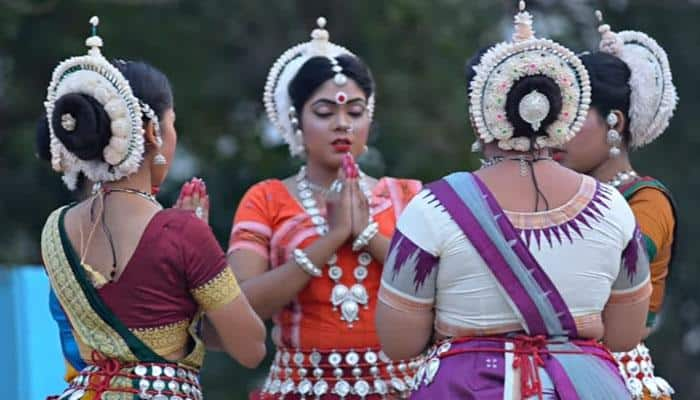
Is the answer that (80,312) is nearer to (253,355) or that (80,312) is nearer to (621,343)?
(253,355)

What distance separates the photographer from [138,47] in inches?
432

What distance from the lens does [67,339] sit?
4.83 m

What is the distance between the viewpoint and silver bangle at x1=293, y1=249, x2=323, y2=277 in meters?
5.44

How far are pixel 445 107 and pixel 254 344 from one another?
6095mm

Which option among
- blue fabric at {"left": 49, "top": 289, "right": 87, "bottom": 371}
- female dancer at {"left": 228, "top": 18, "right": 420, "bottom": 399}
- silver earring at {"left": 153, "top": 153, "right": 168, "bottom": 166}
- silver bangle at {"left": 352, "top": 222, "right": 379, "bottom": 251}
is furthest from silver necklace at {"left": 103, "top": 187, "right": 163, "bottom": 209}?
silver bangle at {"left": 352, "top": 222, "right": 379, "bottom": 251}

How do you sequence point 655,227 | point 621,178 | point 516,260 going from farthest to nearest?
point 621,178 < point 655,227 < point 516,260

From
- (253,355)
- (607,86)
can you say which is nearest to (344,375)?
(253,355)

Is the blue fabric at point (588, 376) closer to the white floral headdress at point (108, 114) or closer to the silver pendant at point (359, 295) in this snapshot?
the silver pendant at point (359, 295)

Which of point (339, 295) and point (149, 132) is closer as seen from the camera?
point (149, 132)

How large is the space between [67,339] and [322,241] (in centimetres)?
102

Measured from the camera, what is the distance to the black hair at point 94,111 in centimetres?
461

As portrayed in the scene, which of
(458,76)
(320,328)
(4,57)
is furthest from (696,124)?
(320,328)

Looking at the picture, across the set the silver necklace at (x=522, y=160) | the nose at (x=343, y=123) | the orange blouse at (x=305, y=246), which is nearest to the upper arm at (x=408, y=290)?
the silver necklace at (x=522, y=160)

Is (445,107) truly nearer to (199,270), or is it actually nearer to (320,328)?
(320,328)
